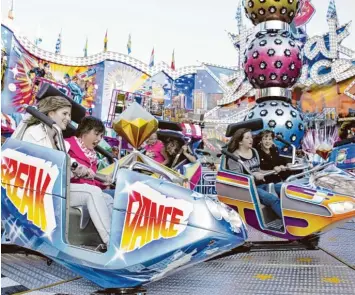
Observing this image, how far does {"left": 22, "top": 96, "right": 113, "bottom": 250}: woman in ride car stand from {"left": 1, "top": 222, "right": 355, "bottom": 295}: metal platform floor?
1.22 ft

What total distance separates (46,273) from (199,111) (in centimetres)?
1243

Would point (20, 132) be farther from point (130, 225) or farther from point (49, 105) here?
point (130, 225)

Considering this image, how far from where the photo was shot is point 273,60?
17.5ft

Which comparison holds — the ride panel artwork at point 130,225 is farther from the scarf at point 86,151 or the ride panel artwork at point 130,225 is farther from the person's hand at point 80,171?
the scarf at point 86,151

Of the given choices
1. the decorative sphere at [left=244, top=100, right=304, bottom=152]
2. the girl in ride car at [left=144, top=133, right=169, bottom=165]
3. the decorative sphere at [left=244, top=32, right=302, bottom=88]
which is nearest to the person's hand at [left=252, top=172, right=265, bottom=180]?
the girl in ride car at [left=144, top=133, right=169, bottom=165]

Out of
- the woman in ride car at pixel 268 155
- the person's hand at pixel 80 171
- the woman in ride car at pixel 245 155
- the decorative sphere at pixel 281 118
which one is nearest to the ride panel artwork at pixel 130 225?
the person's hand at pixel 80 171

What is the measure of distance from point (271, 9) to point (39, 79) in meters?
6.75

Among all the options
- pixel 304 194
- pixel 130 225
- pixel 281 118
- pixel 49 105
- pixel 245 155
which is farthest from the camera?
pixel 281 118

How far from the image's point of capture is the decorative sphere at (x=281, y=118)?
5281 millimetres

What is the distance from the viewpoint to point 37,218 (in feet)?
6.19

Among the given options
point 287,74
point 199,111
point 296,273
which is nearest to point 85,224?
point 296,273

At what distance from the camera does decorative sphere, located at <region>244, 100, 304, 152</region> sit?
528 cm

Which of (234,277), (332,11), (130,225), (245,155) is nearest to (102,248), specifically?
(130,225)

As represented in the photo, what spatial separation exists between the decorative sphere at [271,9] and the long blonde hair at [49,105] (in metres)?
4.05
